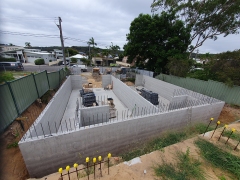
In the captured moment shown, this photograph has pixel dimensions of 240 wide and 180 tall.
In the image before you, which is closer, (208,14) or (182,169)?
(182,169)

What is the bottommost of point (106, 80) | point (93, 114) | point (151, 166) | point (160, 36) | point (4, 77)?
point (93, 114)

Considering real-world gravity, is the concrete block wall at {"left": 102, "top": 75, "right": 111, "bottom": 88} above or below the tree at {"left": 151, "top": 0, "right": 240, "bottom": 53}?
below

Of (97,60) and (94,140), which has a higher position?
(97,60)

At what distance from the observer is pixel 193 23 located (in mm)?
12836

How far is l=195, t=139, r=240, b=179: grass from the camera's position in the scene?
2676 millimetres

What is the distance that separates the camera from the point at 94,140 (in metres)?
3.88

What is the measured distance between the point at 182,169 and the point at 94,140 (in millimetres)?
2724

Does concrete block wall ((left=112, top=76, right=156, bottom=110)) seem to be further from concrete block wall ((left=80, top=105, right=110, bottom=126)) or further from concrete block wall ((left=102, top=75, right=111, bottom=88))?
concrete block wall ((left=102, top=75, right=111, bottom=88))

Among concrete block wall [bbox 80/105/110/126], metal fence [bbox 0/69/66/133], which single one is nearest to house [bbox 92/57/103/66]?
metal fence [bbox 0/69/66/133]

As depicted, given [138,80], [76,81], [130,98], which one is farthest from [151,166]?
[138,80]

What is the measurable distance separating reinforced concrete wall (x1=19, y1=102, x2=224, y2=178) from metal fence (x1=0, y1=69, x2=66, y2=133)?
4.25 ft

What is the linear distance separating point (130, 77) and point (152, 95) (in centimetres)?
774

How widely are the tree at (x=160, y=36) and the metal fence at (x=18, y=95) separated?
1139 cm

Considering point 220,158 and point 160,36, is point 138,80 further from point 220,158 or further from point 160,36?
point 220,158
